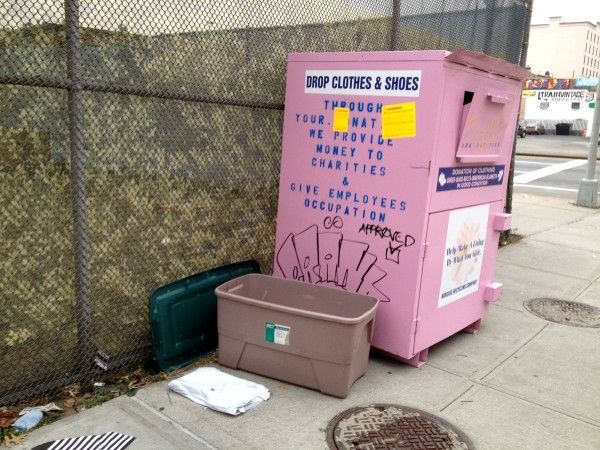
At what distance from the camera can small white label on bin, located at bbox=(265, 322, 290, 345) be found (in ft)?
10.6

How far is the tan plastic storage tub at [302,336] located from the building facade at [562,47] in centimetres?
9786

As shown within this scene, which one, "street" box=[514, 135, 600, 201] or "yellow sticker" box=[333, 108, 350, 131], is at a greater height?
"yellow sticker" box=[333, 108, 350, 131]

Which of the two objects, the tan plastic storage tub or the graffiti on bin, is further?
the graffiti on bin

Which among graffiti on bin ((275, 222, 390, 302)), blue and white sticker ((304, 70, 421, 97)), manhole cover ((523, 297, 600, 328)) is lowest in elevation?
manhole cover ((523, 297, 600, 328))

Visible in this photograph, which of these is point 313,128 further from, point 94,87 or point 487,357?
point 487,357

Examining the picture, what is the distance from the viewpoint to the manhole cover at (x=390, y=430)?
2816mm

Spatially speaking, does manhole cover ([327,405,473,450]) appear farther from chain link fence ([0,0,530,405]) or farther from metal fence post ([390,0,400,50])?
metal fence post ([390,0,400,50])

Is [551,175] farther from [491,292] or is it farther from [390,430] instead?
[390,430]

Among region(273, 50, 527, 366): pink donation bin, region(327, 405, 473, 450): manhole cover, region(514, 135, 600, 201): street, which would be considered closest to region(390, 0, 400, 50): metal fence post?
region(273, 50, 527, 366): pink donation bin

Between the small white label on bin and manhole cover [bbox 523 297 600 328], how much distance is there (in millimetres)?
2803

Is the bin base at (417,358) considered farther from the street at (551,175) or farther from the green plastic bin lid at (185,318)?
the street at (551,175)

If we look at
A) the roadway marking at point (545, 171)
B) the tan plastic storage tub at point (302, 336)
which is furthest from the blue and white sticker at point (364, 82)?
the roadway marking at point (545, 171)

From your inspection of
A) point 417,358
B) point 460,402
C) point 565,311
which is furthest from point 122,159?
point 565,311

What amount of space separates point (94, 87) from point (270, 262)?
6.58 feet
